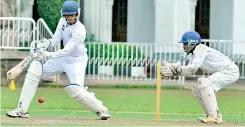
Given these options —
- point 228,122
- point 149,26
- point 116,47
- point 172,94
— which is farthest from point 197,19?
point 228,122

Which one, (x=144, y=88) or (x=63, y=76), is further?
(x=63, y=76)

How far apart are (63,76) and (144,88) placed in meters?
3.34

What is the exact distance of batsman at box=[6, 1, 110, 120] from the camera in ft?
36.0

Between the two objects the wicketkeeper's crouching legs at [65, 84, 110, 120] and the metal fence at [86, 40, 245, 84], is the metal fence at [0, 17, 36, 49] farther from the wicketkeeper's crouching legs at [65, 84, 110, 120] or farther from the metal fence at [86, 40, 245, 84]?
the wicketkeeper's crouching legs at [65, 84, 110, 120]

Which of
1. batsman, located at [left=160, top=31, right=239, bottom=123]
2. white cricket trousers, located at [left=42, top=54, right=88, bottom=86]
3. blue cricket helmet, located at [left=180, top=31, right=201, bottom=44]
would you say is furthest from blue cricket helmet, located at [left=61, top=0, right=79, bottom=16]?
blue cricket helmet, located at [left=180, top=31, right=201, bottom=44]

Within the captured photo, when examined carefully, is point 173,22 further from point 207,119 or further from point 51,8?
point 207,119

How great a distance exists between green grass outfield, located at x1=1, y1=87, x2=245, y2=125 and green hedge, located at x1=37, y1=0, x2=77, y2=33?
4203 millimetres

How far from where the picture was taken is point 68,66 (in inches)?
442

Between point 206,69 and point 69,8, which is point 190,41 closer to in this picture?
point 206,69

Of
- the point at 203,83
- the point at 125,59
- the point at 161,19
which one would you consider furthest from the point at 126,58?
the point at 203,83

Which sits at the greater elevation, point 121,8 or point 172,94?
point 121,8

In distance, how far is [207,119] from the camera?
36.5ft

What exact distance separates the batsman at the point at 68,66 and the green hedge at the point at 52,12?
1253 cm

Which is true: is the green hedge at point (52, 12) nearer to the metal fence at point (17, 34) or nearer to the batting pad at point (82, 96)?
the metal fence at point (17, 34)
